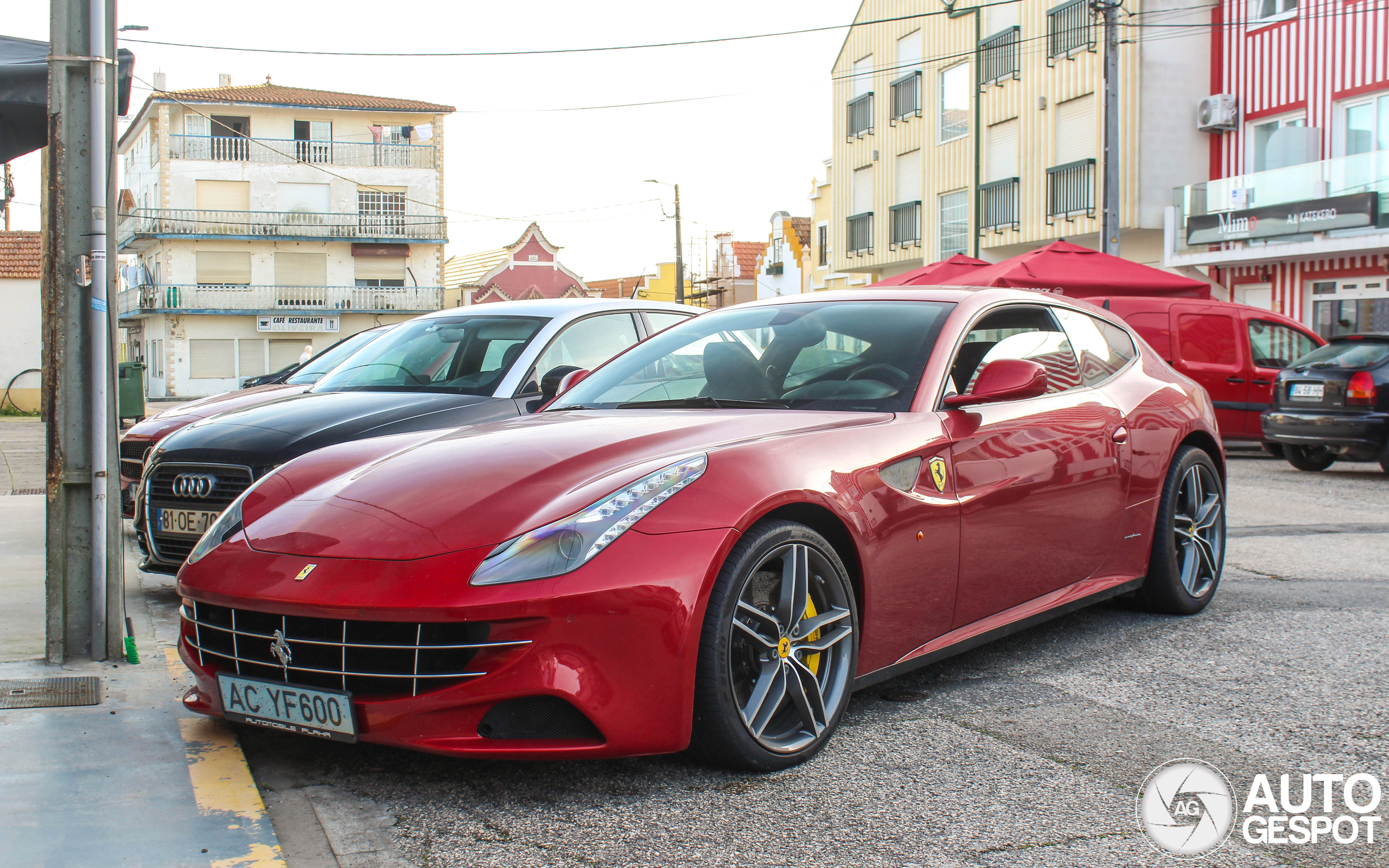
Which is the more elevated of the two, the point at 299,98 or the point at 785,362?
the point at 299,98

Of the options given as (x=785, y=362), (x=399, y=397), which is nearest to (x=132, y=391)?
(x=399, y=397)

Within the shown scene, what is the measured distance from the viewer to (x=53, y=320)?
14.4 feet

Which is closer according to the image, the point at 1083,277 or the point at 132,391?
the point at 1083,277

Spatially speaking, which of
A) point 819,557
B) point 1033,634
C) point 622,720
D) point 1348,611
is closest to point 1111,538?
point 1033,634

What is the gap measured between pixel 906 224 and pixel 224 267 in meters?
34.2

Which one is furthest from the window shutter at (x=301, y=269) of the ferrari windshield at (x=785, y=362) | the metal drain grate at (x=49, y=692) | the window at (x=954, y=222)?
the metal drain grate at (x=49, y=692)

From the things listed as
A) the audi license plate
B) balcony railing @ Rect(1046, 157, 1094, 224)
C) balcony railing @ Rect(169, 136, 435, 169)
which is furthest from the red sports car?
balcony railing @ Rect(169, 136, 435, 169)

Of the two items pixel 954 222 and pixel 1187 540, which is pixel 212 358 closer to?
pixel 954 222

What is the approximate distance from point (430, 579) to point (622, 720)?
574mm

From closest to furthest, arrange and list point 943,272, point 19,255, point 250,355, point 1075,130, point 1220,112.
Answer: point 943,272, point 1220,112, point 1075,130, point 19,255, point 250,355

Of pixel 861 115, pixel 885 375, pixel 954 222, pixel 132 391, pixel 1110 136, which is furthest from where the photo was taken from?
pixel 861 115

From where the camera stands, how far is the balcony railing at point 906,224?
3278 centimetres

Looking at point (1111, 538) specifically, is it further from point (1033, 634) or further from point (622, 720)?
point (622, 720)

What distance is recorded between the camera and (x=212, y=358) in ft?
180
